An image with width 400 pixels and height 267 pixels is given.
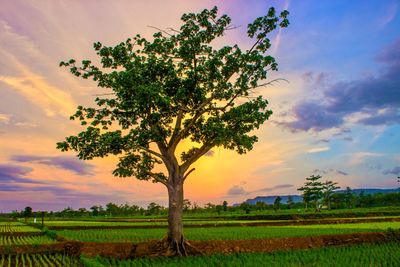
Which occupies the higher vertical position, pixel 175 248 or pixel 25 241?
pixel 25 241

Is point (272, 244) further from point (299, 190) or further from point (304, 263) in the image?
point (299, 190)

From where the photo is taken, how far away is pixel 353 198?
4230 inches

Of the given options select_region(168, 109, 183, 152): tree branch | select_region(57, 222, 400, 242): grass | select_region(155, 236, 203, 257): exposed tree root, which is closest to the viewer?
select_region(155, 236, 203, 257): exposed tree root

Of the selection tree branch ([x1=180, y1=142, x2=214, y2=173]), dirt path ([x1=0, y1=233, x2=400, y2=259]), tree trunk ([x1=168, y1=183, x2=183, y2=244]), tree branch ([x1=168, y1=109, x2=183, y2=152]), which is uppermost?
tree branch ([x1=168, y1=109, x2=183, y2=152])

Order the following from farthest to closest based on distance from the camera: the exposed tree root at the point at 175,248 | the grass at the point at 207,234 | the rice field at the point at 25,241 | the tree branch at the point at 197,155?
the grass at the point at 207,234 < the rice field at the point at 25,241 < the tree branch at the point at 197,155 < the exposed tree root at the point at 175,248

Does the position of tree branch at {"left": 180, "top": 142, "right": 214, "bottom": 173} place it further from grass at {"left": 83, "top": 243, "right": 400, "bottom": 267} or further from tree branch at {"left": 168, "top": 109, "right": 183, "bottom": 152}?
grass at {"left": 83, "top": 243, "right": 400, "bottom": 267}

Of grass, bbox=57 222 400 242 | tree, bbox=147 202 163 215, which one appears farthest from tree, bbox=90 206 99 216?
grass, bbox=57 222 400 242

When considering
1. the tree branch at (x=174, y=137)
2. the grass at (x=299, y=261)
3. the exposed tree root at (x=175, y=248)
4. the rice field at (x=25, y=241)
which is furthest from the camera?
the rice field at (x=25, y=241)

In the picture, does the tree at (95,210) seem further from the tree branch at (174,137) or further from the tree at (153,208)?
the tree branch at (174,137)

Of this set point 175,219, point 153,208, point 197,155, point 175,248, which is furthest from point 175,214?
point 153,208

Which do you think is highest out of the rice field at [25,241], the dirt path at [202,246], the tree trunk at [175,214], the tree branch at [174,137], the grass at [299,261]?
the tree branch at [174,137]

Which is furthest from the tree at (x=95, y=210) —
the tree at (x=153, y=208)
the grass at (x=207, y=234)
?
the grass at (x=207, y=234)

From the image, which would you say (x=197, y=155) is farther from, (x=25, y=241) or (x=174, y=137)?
(x=25, y=241)

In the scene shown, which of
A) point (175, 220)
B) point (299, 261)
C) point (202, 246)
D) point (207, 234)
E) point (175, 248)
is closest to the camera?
point (299, 261)
